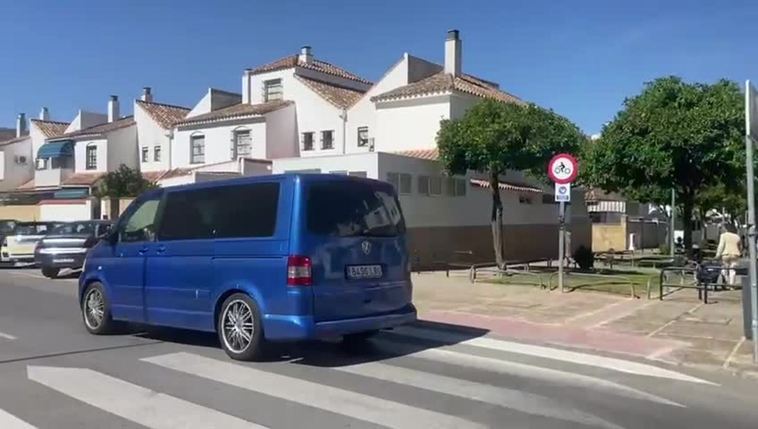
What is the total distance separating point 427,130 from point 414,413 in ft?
79.0

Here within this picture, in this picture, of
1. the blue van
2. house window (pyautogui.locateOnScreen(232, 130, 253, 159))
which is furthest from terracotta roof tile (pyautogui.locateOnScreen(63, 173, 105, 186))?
the blue van

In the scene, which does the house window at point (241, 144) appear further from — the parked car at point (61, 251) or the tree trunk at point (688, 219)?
the tree trunk at point (688, 219)

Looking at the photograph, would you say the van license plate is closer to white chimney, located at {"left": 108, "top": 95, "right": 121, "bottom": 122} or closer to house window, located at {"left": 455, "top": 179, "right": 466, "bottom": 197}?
house window, located at {"left": 455, "top": 179, "right": 466, "bottom": 197}

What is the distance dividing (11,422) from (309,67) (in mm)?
33446

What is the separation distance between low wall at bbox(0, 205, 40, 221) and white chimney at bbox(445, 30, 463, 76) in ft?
75.4

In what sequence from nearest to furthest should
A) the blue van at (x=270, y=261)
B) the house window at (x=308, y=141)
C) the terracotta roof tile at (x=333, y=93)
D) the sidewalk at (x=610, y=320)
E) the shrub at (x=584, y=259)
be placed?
the blue van at (x=270, y=261), the sidewalk at (x=610, y=320), the shrub at (x=584, y=259), the terracotta roof tile at (x=333, y=93), the house window at (x=308, y=141)

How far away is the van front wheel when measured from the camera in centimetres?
818

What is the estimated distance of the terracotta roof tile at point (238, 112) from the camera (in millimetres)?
35809

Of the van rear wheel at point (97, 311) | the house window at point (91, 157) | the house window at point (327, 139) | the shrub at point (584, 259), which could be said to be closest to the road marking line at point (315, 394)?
the van rear wheel at point (97, 311)

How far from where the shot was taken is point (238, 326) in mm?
8398

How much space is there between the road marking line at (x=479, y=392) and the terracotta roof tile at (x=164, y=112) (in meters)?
35.6

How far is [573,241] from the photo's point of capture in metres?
36.3

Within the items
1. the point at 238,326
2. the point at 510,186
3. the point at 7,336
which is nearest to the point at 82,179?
the point at 510,186

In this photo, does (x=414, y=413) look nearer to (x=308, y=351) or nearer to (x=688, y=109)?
(x=308, y=351)
